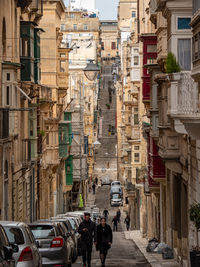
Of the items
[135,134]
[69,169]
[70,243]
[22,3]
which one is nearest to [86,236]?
[70,243]

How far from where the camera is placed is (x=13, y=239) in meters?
13.8

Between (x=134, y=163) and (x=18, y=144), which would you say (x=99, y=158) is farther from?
(x=18, y=144)

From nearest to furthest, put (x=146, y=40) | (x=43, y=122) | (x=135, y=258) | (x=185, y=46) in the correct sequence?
(x=185, y=46) → (x=135, y=258) → (x=146, y=40) → (x=43, y=122)

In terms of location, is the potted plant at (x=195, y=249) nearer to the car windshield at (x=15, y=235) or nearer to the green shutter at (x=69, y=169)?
the car windshield at (x=15, y=235)

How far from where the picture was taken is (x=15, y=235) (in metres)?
13.8

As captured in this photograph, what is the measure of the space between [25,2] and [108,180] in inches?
2778

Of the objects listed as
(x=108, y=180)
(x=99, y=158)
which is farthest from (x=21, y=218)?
(x=99, y=158)

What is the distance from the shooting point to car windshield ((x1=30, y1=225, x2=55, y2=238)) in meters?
18.3

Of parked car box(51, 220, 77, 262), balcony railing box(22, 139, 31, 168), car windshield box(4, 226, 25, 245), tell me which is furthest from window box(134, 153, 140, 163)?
car windshield box(4, 226, 25, 245)

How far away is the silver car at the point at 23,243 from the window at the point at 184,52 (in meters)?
9.16

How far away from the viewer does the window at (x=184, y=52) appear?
2202 cm

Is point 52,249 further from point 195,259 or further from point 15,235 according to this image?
point 15,235

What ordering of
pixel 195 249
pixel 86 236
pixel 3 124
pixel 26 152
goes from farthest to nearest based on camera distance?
1. pixel 26 152
2. pixel 3 124
3. pixel 86 236
4. pixel 195 249

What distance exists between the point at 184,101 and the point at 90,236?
12.6ft
